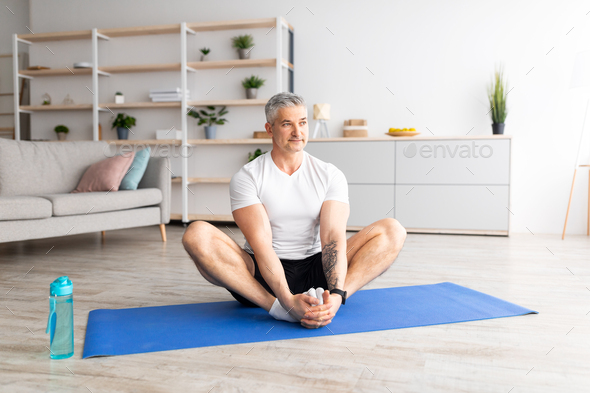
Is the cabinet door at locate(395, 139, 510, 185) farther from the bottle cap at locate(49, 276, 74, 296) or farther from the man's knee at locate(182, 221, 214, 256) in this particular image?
the bottle cap at locate(49, 276, 74, 296)

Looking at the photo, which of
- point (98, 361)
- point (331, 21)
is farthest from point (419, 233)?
point (98, 361)

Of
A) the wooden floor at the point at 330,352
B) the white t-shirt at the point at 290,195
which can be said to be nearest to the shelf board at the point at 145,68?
the wooden floor at the point at 330,352

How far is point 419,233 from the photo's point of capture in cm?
445

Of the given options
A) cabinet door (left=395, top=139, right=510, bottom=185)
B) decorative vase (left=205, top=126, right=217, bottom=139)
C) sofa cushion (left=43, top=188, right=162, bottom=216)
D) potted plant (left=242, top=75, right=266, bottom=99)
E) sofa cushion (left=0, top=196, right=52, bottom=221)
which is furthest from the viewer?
decorative vase (left=205, top=126, right=217, bottom=139)

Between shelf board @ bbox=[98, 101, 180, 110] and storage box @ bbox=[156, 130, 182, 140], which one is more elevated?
shelf board @ bbox=[98, 101, 180, 110]

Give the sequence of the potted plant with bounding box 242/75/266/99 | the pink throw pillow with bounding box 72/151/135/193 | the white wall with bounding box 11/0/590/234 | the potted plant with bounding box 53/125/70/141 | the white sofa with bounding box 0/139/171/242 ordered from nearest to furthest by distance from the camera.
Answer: the white sofa with bounding box 0/139/171/242 → the pink throw pillow with bounding box 72/151/135/193 → the white wall with bounding box 11/0/590/234 → the potted plant with bounding box 242/75/266/99 → the potted plant with bounding box 53/125/70/141

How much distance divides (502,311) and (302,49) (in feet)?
12.1

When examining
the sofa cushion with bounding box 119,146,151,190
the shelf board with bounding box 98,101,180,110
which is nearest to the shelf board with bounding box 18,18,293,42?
the shelf board with bounding box 98,101,180,110

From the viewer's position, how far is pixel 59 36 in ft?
17.4

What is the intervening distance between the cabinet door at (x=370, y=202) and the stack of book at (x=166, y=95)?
197cm

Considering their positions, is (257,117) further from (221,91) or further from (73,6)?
(73,6)

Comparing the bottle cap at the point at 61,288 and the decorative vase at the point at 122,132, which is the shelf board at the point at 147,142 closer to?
the decorative vase at the point at 122,132

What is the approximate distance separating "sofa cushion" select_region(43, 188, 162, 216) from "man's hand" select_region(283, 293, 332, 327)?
2068 mm

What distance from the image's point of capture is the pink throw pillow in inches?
143
